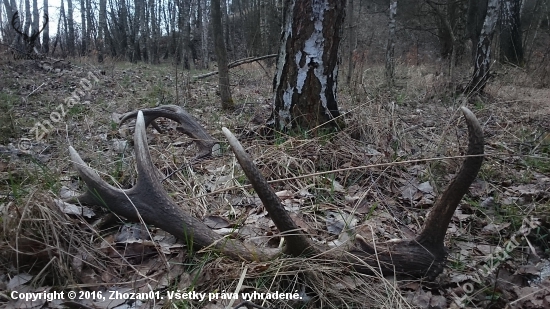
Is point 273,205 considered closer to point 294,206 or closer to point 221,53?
point 294,206

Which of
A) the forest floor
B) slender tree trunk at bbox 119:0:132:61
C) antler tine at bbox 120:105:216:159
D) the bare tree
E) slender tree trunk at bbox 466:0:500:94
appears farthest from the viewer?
slender tree trunk at bbox 119:0:132:61

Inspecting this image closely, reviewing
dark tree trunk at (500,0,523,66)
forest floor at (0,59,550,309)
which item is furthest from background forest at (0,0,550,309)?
dark tree trunk at (500,0,523,66)

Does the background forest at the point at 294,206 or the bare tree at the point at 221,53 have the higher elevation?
the bare tree at the point at 221,53

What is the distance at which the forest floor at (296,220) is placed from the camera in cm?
160

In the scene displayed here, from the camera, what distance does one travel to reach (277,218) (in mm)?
1550

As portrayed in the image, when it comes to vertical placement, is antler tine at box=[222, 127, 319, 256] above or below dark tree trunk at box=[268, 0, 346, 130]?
below

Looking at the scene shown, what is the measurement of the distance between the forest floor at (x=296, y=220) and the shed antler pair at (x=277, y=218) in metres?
0.06

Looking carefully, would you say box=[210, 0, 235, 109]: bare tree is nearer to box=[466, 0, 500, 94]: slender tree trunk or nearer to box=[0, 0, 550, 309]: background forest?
box=[0, 0, 550, 309]: background forest

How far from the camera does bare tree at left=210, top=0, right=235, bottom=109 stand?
5.13 meters

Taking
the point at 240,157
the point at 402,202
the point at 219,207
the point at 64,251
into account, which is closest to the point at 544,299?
the point at 402,202

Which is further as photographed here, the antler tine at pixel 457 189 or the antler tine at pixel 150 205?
the antler tine at pixel 150 205

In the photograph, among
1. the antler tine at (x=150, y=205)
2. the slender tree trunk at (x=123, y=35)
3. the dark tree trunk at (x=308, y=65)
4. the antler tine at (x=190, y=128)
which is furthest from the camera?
the slender tree trunk at (x=123, y=35)

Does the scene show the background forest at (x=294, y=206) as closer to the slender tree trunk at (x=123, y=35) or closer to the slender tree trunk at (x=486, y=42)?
the slender tree trunk at (x=486, y=42)

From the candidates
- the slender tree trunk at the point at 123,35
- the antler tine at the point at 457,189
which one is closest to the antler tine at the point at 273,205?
the antler tine at the point at 457,189
